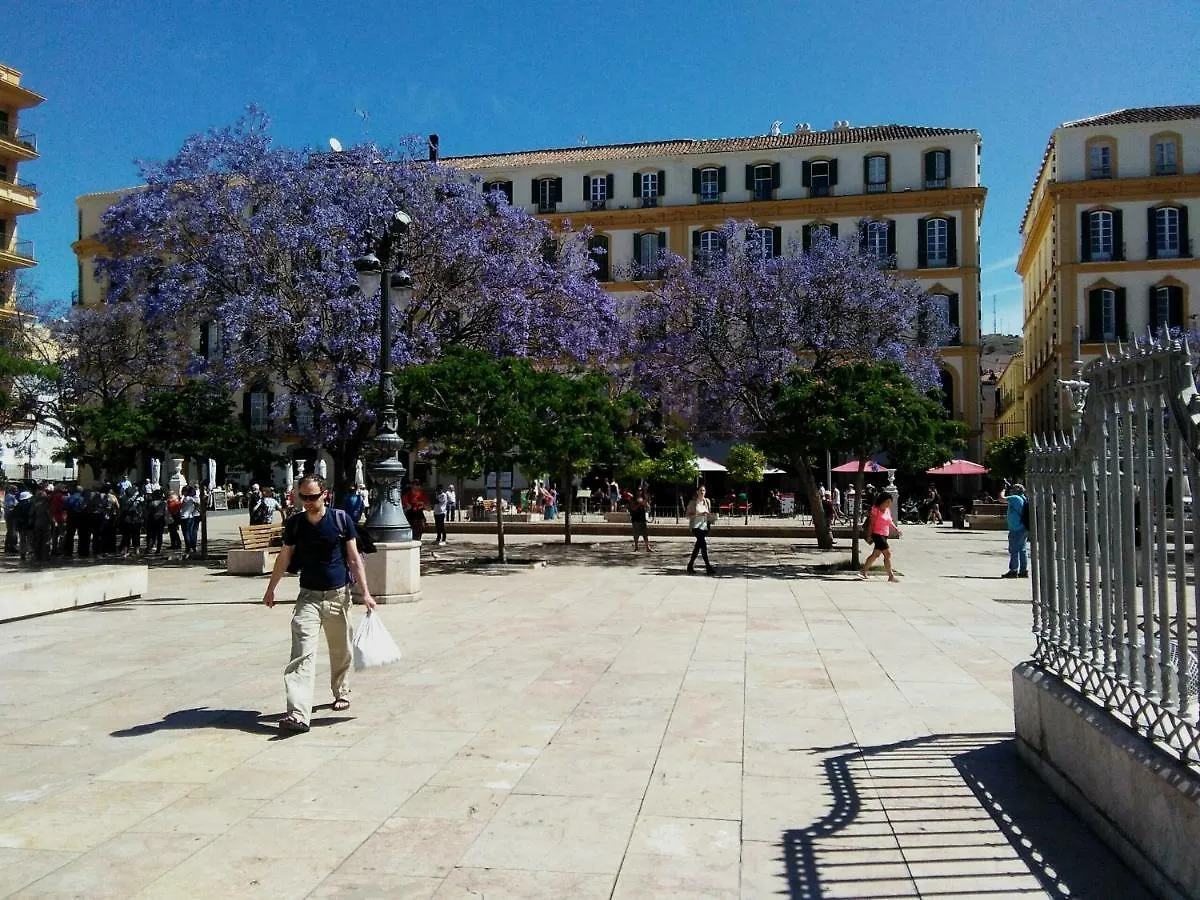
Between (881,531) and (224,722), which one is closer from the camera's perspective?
(224,722)

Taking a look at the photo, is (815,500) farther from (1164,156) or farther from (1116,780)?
(1164,156)

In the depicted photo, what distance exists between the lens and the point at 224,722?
620 centimetres

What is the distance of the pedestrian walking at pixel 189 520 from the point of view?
19.9 meters

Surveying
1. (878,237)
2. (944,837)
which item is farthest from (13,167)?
(944,837)

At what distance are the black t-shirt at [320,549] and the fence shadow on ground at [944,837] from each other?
3.18m

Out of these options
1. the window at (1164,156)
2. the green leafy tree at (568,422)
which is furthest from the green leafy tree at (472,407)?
the window at (1164,156)

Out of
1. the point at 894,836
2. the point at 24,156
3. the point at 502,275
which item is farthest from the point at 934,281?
the point at 894,836

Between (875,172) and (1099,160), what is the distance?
870 cm

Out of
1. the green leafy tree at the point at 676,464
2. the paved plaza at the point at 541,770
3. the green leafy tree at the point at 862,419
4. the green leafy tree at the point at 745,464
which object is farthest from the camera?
the green leafy tree at the point at 745,464

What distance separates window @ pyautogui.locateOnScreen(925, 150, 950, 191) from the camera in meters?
40.6

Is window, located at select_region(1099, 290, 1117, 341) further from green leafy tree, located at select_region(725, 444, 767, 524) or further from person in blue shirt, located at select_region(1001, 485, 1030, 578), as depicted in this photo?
person in blue shirt, located at select_region(1001, 485, 1030, 578)

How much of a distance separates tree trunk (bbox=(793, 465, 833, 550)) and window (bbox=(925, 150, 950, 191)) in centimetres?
2300

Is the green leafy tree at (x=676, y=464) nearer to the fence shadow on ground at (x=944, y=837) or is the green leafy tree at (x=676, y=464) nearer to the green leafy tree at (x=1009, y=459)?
the green leafy tree at (x=1009, y=459)

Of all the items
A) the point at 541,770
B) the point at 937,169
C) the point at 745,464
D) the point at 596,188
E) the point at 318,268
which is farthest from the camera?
the point at 596,188
